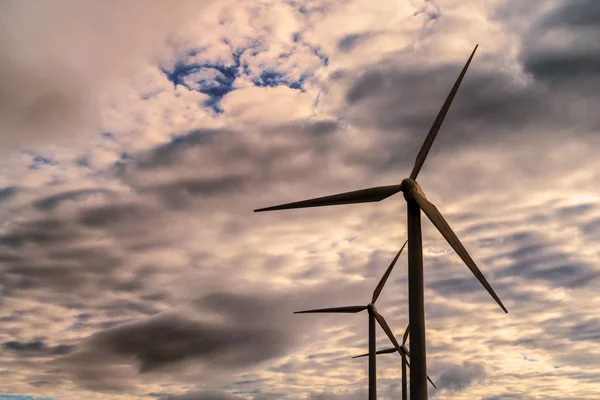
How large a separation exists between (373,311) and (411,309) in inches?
1978

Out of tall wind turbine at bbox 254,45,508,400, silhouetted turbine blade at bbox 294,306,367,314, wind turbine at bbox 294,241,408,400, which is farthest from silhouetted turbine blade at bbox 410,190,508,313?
silhouetted turbine blade at bbox 294,306,367,314

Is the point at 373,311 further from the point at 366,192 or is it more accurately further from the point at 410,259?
the point at 410,259

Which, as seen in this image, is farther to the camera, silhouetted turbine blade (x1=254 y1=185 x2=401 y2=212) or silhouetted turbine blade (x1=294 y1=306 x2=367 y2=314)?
silhouetted turbine blade (x1=294 y1=306 x2=367 y2=314)

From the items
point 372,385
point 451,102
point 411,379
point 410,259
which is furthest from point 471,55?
point 372,385

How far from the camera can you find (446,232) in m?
46.3

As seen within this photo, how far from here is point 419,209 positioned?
1900 inches

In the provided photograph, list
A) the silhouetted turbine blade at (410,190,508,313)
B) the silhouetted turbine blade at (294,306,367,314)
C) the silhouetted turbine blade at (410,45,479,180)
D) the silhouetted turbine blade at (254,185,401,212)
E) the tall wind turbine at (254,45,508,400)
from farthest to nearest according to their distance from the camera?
1. the silhouetted turbine blade at (294,306,367,314)
2. the silhouetted turbine blade at (410,45,479,180)
3. the silhouetted turbine blade at (254,185,401,212)
4. the silhouetted turbine blade at (410,190,508,313)
5. the tall wind turbine at (254,45,508,400)

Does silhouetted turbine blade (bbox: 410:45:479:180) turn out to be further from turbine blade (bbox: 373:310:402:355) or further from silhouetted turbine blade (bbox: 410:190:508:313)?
turbine blade (bbox: 373:310:402:355)

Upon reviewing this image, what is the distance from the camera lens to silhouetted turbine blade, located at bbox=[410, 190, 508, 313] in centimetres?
4339

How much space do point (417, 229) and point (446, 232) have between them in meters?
2.23

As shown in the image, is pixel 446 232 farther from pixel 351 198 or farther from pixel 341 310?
pixel 341 310

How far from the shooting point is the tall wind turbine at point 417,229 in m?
39.8

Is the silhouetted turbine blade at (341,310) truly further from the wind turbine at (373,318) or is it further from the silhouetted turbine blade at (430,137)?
the silhouetted turbine blade at (430,137)

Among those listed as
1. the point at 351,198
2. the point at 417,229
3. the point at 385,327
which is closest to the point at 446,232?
the point at 417,229
